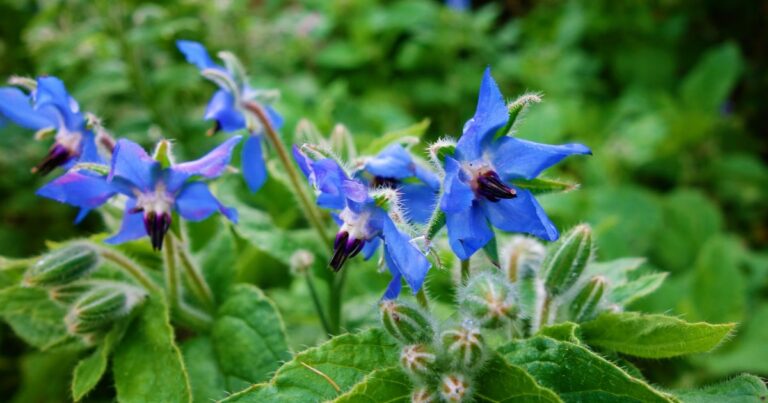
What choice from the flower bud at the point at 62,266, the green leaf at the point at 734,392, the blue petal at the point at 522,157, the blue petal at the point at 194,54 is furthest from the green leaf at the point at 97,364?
the green leaf at the point at 734,392

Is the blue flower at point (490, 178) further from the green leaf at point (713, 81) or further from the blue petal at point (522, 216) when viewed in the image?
the green leaf at point (713, 81)

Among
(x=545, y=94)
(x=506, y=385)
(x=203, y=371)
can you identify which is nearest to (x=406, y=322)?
(x=506, y=385)

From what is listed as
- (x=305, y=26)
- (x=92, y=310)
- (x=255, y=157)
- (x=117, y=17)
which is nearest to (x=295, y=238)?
(x=255, y=157)

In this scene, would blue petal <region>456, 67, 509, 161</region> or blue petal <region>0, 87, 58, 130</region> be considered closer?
blue petal <region>456, 67, 509, 161</region>

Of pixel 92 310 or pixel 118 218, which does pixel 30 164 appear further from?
pixel 92 310

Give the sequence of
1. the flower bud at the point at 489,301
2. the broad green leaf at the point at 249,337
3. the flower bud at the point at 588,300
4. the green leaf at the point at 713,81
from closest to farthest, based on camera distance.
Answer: the flower bud at the point at 489,301 → the flower bud at the point at 588,300 → the broad green leaf at the point at 249,337 → the green leaf at the point at 713,81

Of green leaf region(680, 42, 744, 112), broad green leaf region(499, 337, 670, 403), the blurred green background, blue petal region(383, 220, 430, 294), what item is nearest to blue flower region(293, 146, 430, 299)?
blue petal region(383, 220, 430, 294)

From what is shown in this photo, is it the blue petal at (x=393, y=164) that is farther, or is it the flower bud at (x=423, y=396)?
the blue petal at (x=393, y=164)

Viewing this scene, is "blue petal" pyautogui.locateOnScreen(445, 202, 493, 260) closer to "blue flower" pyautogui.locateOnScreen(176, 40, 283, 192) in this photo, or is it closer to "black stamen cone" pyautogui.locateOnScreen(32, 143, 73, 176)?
"blue flower" pyautogui.locateOnScreen(176, 40, 283, 192)
